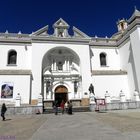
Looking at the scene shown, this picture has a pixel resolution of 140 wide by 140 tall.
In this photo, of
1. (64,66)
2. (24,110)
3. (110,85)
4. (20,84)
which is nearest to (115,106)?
(110,85)

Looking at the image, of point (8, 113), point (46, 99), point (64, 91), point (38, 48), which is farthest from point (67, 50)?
point (8, 113)

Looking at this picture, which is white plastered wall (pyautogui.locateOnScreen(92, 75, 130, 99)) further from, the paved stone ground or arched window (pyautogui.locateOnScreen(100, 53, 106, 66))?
the paved stone ground

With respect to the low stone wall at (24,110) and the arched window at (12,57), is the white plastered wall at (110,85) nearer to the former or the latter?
the low stone wall at (24,110)

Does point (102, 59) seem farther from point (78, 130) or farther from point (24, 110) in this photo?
point (78, 130)

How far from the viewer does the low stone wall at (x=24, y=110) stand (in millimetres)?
17141

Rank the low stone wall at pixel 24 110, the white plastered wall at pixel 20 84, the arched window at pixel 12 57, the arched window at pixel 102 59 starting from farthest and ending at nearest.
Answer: the arched window at pixel 102 59, the arched window at pixel 12 57, the white plastered wall at pixel 20 84, the low stone wall at pixel 24 110

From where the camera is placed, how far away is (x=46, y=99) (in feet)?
78.8

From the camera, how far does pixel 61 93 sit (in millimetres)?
25297

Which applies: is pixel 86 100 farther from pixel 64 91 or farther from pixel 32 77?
pixel 32 77

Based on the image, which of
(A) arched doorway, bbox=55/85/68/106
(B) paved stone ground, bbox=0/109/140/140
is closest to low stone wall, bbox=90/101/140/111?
(A) arched doorway, bbox=55/85/68/106

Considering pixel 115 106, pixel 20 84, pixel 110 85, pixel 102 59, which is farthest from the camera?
pixel 102 59

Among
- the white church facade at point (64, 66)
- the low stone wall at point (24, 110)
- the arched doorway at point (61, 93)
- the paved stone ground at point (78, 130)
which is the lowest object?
the paved stone ground at point (78, 130)

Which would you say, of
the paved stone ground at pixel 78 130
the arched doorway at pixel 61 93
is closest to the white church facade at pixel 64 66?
the arched doorway at pixel 61 93

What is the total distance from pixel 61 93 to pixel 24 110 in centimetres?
863
